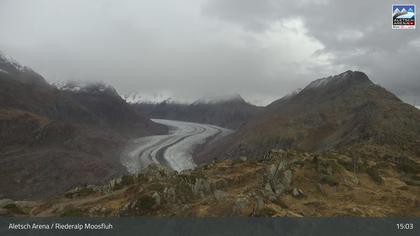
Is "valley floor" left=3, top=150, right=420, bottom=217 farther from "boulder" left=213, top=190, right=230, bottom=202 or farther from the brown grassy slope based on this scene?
the brown grassy slope

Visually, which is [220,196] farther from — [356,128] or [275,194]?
[356,128]

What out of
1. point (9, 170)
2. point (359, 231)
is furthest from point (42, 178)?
point (359, 231)

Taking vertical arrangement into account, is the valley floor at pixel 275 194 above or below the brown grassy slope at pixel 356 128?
below

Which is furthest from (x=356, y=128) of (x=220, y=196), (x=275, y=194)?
(x=220, y=196)

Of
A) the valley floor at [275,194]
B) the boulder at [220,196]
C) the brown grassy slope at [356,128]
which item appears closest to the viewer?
the valley floor at [275,194]

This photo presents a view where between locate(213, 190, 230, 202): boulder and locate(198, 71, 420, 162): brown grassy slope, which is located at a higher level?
locate(198, 71, 420, 162): brown grassy slope

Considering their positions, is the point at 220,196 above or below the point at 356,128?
below

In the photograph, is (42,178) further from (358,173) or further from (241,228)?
(241,228)

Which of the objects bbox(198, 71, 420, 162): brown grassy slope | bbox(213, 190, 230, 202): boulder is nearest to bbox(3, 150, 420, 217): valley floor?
bbox(213, 190, 230, 202): boulder

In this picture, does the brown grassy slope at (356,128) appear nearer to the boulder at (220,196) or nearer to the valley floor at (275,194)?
the valley floor at (275,194)

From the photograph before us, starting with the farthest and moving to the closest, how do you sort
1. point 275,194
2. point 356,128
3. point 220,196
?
point 356,128 < point 275,194 < point 220,196

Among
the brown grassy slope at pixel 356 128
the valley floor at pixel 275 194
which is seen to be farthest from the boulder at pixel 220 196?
the brown grassy slope at pixel 356 128

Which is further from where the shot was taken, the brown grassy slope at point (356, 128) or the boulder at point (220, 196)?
the brown grassy slope at point (356, 128)

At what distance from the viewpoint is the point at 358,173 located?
5684 cm
